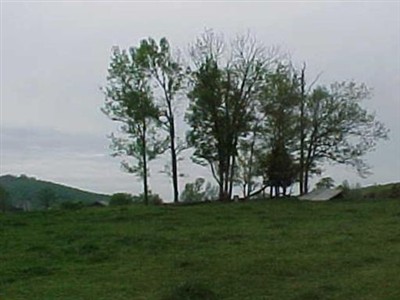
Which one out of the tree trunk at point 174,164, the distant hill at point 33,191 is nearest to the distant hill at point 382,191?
the tree trunk at point 174,164

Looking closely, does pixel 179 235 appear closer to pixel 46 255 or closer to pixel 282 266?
pixel 46 255

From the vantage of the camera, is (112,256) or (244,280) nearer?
(244,280)

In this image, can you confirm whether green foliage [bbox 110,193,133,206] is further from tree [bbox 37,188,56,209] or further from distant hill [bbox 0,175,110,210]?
tree [bbox 37,188,56,209]

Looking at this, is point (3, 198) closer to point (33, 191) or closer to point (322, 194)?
point (33, 191)

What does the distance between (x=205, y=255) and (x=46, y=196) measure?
22590mm

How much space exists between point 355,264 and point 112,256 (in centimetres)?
492

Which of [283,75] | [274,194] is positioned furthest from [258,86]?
[274,194]

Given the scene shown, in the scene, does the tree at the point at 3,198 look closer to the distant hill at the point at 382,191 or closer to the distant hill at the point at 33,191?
the distant hill at the point at 33,191

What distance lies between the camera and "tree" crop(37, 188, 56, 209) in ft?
116

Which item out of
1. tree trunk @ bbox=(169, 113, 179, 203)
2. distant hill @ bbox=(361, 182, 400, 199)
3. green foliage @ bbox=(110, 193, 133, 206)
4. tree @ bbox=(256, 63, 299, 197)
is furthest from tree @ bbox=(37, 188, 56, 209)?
distant hill @ bbox=(361, 182, 400, 199)

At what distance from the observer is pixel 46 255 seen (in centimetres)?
1573

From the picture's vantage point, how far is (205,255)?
14.5 m

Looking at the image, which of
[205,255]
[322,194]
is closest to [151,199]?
[322,194]

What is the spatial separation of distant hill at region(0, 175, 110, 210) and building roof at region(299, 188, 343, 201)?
10197 millimetres
